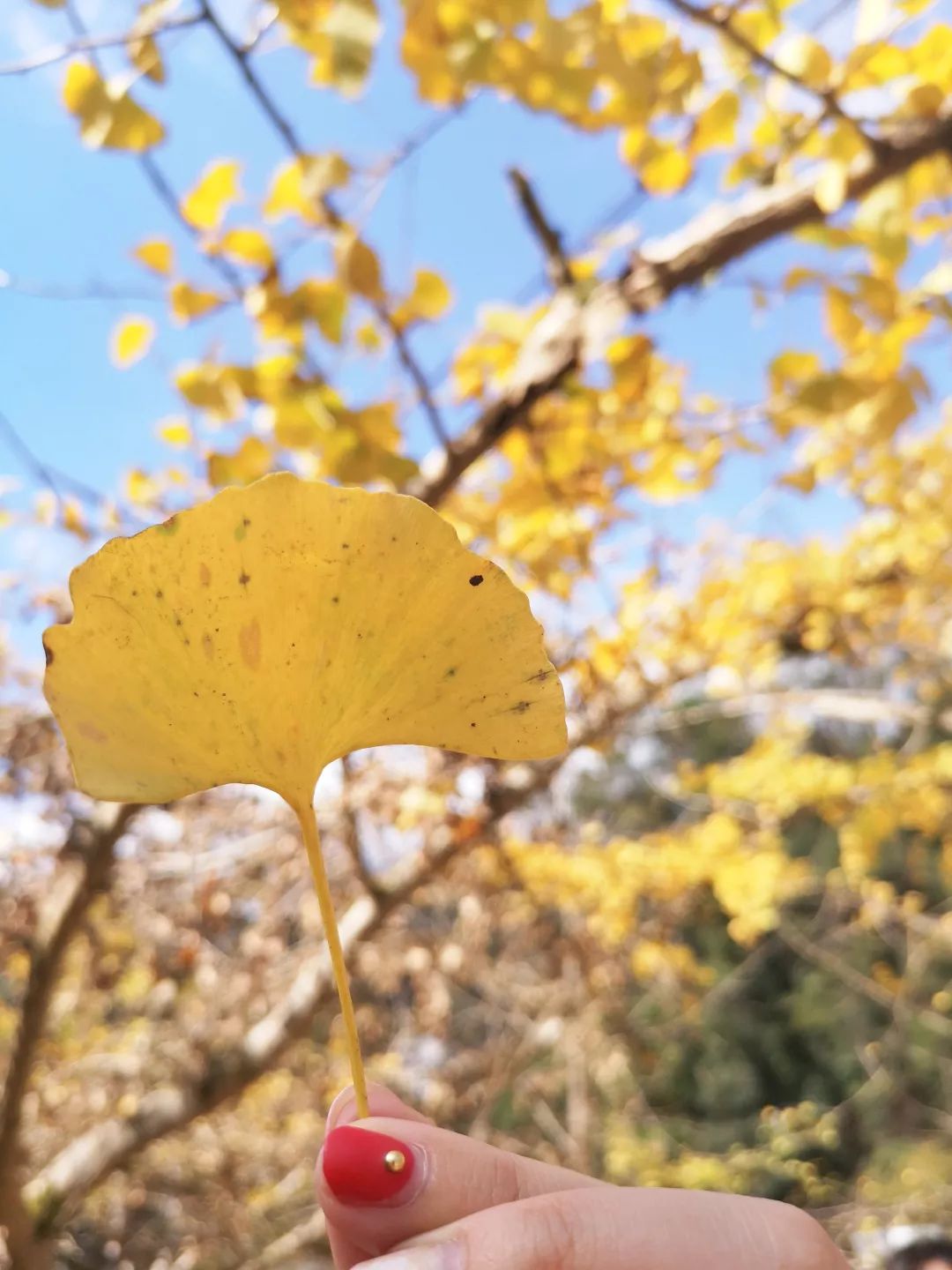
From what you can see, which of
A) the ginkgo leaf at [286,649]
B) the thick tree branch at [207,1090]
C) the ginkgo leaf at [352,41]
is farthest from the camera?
the thick tree branch at [207,1090]

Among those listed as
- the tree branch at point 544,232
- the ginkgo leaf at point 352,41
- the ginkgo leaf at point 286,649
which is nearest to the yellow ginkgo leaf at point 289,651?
the ginkgo leaf at point 286,649

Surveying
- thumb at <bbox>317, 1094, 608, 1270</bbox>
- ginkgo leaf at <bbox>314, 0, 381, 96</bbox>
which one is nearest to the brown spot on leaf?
thumb at <bbox>317, 1094, 608, 1270</bbox>

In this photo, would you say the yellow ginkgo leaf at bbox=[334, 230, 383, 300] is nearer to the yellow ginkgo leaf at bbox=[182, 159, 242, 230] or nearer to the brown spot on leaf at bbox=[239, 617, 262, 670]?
the yellow ginkgo leaf at bbox=[182, 159, 242, 230]

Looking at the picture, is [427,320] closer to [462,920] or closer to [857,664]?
[857,664]

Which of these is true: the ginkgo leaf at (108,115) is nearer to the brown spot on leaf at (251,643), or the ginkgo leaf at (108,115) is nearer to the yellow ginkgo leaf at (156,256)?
the yellow ginkgo leaf at (156,256)

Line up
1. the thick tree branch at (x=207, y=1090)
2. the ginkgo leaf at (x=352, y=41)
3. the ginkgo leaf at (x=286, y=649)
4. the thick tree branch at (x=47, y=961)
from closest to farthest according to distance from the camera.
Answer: the ginkgo leaf at (x=286, y=649), the ginkgo leaf at (x=352, y=41), the thick tree branch at (x=47, y=961), the thick tree branch at (x=207, y=1090)

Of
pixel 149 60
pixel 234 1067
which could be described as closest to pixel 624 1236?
pixel 149 60

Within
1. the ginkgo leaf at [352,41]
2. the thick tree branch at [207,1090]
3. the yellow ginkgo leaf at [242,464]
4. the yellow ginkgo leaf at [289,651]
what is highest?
the ginkgo leaf at [352,41]

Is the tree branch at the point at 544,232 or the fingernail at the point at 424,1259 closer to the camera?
the fingernail at the point at 424,1259
